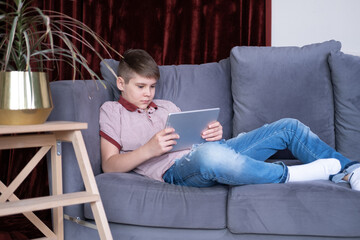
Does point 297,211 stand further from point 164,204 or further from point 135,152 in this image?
point 135,152

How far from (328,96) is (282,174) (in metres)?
0.63

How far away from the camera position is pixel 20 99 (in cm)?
142

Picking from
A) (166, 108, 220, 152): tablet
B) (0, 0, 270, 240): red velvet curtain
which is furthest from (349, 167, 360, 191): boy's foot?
(0, 0, 270, 240): red velvet curtain

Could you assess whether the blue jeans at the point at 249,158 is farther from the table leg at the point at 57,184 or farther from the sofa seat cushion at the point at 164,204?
the table leg at the point at 57,184

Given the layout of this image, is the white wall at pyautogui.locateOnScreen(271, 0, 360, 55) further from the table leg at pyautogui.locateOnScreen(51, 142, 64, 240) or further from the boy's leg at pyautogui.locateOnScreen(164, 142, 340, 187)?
the table leg at pyautogui.locateOnScreen(51, 142, 64, 240)

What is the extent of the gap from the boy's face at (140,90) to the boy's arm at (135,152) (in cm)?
22

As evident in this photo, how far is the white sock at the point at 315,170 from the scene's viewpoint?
1583mm

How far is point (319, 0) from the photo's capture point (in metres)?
2.71

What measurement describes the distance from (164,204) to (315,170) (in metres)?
0.56

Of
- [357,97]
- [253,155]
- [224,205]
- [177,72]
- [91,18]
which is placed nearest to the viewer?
[224,205]

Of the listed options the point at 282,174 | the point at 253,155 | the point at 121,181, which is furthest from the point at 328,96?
the point at 121,181

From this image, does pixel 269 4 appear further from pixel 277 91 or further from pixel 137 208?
pixel 137 208

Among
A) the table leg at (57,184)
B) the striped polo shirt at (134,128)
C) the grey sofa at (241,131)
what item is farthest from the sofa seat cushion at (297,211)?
the table leg at (57,184)

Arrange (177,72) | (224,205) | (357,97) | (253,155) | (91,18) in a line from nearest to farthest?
(224,205)
(253,155)
(357,97)
(177,72)
(91,18)
